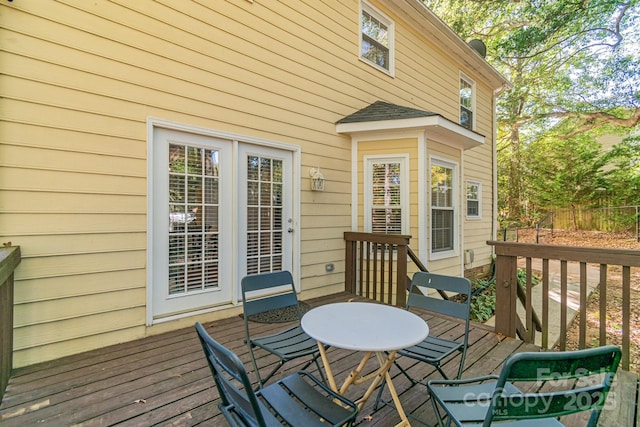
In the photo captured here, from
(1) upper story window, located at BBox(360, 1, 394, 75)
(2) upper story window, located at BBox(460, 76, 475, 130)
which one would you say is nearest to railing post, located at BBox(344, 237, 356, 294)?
(1) upper story window, located at BBox(360, 1, 394, 75)

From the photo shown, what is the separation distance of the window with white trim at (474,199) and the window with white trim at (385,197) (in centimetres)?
386

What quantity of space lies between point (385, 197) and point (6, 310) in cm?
442

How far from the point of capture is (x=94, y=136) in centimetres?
265

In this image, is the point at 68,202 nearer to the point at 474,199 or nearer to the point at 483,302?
the point at 483,302

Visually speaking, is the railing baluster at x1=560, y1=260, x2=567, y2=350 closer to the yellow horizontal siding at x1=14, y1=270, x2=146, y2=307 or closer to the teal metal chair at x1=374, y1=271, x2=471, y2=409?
the teal metal chair at x1=374, y1=271, x2=471, y2=409

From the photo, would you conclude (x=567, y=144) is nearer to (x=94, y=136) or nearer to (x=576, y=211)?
(x=576, y=211)

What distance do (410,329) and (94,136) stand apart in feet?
9.86

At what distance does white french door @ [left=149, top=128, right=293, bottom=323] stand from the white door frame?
2 cm

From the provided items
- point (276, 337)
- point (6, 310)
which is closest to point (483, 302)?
point (276, 337)

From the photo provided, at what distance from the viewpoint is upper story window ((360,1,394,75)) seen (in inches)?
205

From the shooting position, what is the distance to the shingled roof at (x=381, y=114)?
443 centimetres

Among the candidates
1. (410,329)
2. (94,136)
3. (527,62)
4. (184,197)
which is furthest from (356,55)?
(527,62)

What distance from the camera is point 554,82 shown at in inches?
475

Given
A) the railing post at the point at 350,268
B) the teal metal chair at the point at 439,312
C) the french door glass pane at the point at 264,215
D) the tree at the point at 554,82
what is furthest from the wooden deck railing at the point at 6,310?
the tree at the point at 554,82
